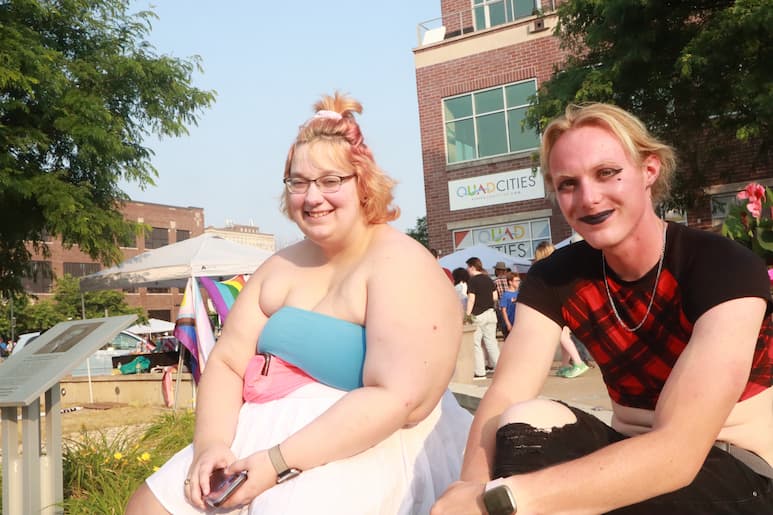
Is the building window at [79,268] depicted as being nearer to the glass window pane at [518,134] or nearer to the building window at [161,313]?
the building window at [161,313]

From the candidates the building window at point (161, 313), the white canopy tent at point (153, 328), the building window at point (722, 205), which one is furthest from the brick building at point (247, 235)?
the building window at point (722, 205)

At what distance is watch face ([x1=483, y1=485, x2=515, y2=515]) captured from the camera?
153 cm

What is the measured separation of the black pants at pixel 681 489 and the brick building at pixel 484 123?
20.5 meters

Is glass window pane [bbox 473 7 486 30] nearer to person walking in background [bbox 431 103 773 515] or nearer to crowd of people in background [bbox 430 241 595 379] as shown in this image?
crowd of people in background [bbox 430 241 595 379]

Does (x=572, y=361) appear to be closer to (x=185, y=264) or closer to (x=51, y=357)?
(x=185, y=264)

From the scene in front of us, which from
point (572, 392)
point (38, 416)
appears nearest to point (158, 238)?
point (572, 392)

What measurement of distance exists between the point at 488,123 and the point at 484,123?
150 mm

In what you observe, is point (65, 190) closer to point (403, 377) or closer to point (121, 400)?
point (121, 400)

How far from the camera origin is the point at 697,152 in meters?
16.8

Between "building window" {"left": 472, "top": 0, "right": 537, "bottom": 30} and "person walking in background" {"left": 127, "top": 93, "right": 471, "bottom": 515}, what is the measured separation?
22064 mm

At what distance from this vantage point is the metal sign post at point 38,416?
10.8 ft

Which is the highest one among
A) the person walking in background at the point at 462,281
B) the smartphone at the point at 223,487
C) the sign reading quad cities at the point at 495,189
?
the sign reading quad cities at the point at 495,189

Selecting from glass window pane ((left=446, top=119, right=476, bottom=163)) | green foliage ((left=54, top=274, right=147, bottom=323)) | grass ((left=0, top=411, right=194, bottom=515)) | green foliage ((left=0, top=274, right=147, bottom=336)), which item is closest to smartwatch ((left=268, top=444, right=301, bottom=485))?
grass ((left=0, top=411, right=194, bottom=515))

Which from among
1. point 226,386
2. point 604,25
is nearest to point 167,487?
point 226,386
